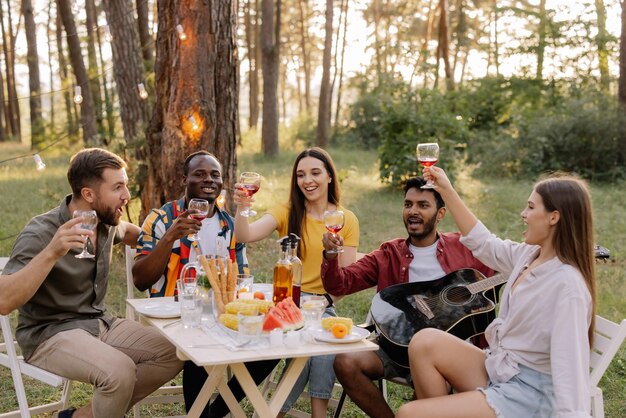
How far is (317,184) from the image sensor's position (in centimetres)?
422

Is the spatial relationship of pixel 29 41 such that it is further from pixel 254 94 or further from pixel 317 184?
pixel 317 184

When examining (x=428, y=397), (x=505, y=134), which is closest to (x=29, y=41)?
(x=505, y=134)

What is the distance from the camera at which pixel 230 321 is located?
2.78 m

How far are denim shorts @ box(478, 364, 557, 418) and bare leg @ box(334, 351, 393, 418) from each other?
1.98ft

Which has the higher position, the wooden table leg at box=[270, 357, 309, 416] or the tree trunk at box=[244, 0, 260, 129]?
the tree trunk at box=[244, 0, 260, 129]

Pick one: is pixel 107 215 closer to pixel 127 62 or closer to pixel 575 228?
pixel 575 228

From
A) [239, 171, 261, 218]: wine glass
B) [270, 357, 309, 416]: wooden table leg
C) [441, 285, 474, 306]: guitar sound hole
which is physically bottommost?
[270, 357, 309, 416]: wooden table leg

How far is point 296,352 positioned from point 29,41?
19257 mm

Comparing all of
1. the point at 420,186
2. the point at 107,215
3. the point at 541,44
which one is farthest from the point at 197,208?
the point at 541,44

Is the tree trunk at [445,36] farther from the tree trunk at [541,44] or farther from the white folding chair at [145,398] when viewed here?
the white folding chair at [145,398]

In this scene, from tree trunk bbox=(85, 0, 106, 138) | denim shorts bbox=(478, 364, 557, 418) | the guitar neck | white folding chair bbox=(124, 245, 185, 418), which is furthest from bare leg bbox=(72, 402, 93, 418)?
tree trunk bbox=(85, 0, 106, 138)

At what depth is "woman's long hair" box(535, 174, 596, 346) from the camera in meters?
2.89

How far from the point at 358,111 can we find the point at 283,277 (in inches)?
804

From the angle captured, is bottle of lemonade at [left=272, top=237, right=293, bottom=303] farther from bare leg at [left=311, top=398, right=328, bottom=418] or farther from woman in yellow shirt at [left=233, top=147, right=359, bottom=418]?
woman in yellow shirt at [left=233, top=147, right=359, bottom=418]
